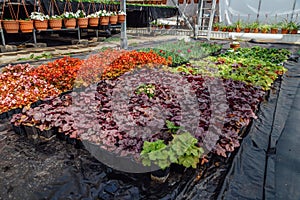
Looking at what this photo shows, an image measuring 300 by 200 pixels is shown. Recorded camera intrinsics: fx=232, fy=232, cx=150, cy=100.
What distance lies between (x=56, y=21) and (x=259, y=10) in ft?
37.7

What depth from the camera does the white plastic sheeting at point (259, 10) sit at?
12273 mm

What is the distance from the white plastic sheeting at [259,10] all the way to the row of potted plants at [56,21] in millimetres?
8945

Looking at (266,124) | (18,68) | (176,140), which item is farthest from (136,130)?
(18,68)

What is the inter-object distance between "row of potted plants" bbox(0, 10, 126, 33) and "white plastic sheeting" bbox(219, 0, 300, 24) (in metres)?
8.94

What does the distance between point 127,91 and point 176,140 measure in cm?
128

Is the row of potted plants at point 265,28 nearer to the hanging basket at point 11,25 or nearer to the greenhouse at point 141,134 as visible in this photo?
the greenhouse at point 141,134

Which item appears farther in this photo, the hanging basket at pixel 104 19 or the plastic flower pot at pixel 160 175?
the hanging basket at pixel 104 19

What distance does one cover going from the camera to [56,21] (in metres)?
6.38

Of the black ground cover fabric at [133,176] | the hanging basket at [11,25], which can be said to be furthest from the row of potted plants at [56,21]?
the black ground cover fabric at [133,176]

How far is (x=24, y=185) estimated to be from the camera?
1836 millimetres

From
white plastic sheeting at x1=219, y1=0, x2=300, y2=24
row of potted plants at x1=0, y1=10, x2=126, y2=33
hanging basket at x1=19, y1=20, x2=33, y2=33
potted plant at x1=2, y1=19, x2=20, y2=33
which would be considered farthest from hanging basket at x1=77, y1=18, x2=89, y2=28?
white plastic sheeting at x1=219, y1=0, x2=300, y2=24

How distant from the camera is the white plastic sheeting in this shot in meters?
12.3

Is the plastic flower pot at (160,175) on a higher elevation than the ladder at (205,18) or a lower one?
lower

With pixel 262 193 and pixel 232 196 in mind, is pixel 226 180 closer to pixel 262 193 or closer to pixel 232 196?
pixel 232 196
